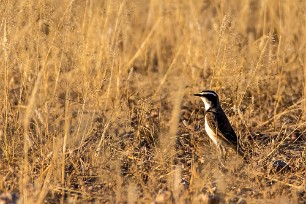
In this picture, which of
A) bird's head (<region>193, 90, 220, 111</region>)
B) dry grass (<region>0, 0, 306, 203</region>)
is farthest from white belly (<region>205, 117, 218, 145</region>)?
bird's head (<region>193, 90, 220, 111</region>)

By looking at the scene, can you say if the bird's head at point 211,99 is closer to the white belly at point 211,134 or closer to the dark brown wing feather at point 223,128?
the dark brown wing feather at point 223,128

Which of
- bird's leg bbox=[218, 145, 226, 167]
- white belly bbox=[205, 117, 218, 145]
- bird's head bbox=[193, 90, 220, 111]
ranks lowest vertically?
bird's leg bbox=[218, 145, 226, 167]

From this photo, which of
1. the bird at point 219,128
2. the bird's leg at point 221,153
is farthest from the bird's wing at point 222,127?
the bird's leg at point 221,153

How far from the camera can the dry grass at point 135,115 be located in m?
6.40

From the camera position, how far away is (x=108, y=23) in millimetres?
9062

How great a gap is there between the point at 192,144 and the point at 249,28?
4.44 metres

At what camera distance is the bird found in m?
7.27

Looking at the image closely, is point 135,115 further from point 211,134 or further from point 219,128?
point 219,128

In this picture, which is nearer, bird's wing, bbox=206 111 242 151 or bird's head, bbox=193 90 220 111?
bird's wing, bbox=206 111 242 151

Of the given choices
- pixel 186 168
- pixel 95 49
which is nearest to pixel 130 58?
pixel 95 49

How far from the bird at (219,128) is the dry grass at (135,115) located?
0.13m

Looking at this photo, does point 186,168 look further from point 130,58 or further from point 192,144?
point 130,58

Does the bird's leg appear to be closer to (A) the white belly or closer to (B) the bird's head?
(A) the white belly

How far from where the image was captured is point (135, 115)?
8305 mm
